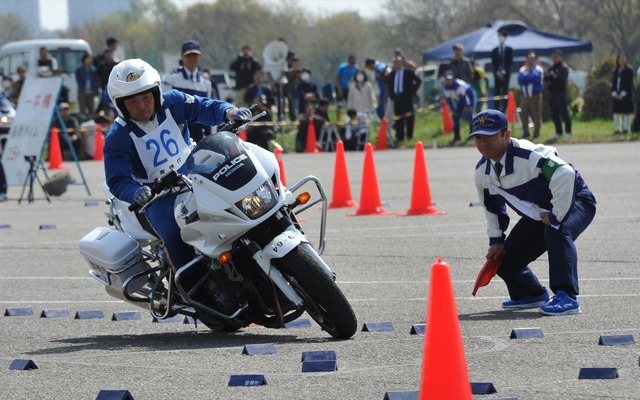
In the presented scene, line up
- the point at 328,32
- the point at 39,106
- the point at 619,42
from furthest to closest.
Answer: the point at 328,32, the point at 619,42, the point at 39,106

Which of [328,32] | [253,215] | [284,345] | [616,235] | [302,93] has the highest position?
[253,215]

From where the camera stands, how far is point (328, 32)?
11519cm

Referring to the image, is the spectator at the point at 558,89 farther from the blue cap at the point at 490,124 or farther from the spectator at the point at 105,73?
the blue cap at the point at 490,124

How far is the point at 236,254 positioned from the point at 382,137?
22.7 metres

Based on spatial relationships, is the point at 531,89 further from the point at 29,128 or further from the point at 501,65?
the point at 29,128

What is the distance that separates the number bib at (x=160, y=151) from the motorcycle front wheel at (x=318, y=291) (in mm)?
1350

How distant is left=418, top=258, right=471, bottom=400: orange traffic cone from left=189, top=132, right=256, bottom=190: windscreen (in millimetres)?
2474

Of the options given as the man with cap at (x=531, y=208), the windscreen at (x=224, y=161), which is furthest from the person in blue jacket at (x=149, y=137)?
the man with cap at (x=531, y=208)

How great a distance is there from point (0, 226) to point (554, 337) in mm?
10329

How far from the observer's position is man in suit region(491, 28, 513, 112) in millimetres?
31078

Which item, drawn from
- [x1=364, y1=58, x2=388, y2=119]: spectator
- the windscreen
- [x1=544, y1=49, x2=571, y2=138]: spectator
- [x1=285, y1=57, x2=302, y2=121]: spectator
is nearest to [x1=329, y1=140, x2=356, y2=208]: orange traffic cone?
the windscreen

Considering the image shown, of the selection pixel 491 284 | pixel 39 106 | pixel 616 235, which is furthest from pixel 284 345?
pixel 39 106

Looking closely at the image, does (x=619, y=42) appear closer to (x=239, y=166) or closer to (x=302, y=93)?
(x=302, y=93)

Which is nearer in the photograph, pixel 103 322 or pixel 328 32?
pixel 103 322
